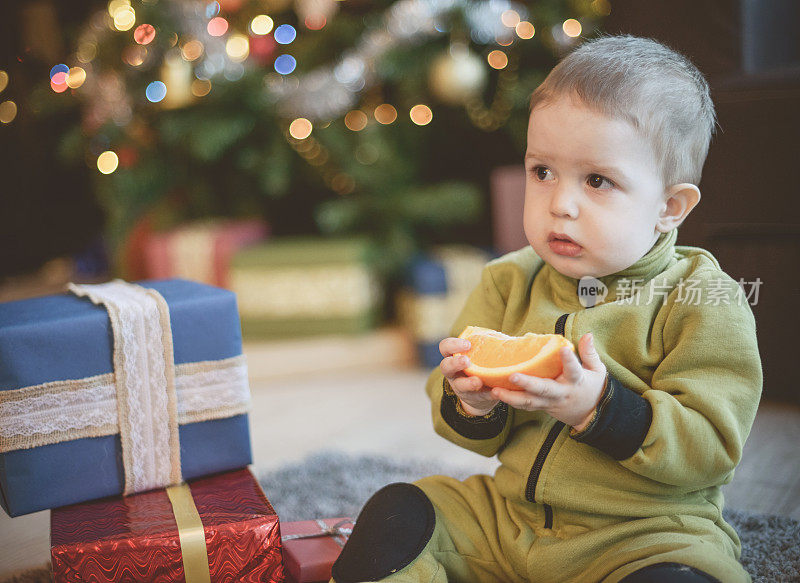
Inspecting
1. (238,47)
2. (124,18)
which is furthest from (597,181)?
(124,18)

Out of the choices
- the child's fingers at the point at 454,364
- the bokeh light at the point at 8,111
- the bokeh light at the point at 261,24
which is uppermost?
the bokeh light at the point at 261,24

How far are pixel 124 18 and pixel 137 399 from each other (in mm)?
1463

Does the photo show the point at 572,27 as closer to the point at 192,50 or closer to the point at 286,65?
the point at 286,65

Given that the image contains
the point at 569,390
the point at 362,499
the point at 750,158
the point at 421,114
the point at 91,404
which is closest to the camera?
the point at 569,390

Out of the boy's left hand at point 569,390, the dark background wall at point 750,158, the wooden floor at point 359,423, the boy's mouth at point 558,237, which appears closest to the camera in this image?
the boy's left hand at point 569,390

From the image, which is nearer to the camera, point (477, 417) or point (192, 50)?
point (477, 417)

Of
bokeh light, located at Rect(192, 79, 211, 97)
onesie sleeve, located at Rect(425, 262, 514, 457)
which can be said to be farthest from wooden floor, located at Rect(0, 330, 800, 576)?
bokeh light, located at Rect(192, 79, 211, 97)

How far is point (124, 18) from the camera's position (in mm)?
2021

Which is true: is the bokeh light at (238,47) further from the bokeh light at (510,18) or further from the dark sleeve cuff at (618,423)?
the dark sleeve cuff at (618,423)

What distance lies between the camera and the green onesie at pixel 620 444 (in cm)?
73

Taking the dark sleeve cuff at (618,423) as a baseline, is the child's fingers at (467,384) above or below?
above

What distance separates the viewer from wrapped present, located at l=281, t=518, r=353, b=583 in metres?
0.89

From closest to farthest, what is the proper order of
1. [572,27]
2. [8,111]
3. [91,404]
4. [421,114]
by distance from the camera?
[91,404] < [572,27] < [421,114] < [8,111]

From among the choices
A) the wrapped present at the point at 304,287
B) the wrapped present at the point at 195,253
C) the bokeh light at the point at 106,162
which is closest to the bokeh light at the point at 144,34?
the bokeh light at the point at 106,162
